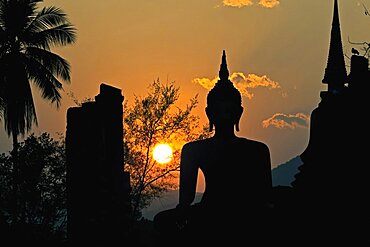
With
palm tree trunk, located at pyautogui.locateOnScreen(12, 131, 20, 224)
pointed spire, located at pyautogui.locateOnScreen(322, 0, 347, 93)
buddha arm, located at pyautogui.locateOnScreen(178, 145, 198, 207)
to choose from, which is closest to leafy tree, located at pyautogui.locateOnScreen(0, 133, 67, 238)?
palm tree trunk, located at pyautogui.locateOnScreen(12, 131, 20, 224)

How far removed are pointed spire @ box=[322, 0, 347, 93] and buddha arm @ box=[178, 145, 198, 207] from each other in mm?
7815

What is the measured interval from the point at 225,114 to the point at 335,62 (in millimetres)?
9033

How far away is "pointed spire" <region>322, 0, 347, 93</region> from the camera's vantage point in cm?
1623

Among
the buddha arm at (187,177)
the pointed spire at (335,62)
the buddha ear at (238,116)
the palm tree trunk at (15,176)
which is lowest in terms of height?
the buddha arm at (187,177)

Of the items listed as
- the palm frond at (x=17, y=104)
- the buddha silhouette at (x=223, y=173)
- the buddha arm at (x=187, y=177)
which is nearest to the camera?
the buddha silhouette at (x=223, y=173)

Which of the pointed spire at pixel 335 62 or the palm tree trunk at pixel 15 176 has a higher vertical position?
the palm tree trunk at pixel 15 176

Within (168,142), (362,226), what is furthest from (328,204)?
(168,142)

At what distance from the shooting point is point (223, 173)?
839 centimetres

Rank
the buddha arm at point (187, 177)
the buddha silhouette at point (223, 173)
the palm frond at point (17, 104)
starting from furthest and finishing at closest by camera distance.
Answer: the palm frond at point (17, 104) < the buddha arm at point (187, 177) < the buddha silhouette at point (223, 173)

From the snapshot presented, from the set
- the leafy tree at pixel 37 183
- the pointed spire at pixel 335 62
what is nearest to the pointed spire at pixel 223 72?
the pointed spire at pixel 335 62

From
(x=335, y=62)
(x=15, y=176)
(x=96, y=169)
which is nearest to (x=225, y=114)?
(x=96, y=169)

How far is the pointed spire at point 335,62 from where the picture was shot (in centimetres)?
1623

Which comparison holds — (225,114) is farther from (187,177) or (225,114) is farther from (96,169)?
(96,169)

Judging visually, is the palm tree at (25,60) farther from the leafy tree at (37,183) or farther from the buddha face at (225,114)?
the buddha face at (225,114)
